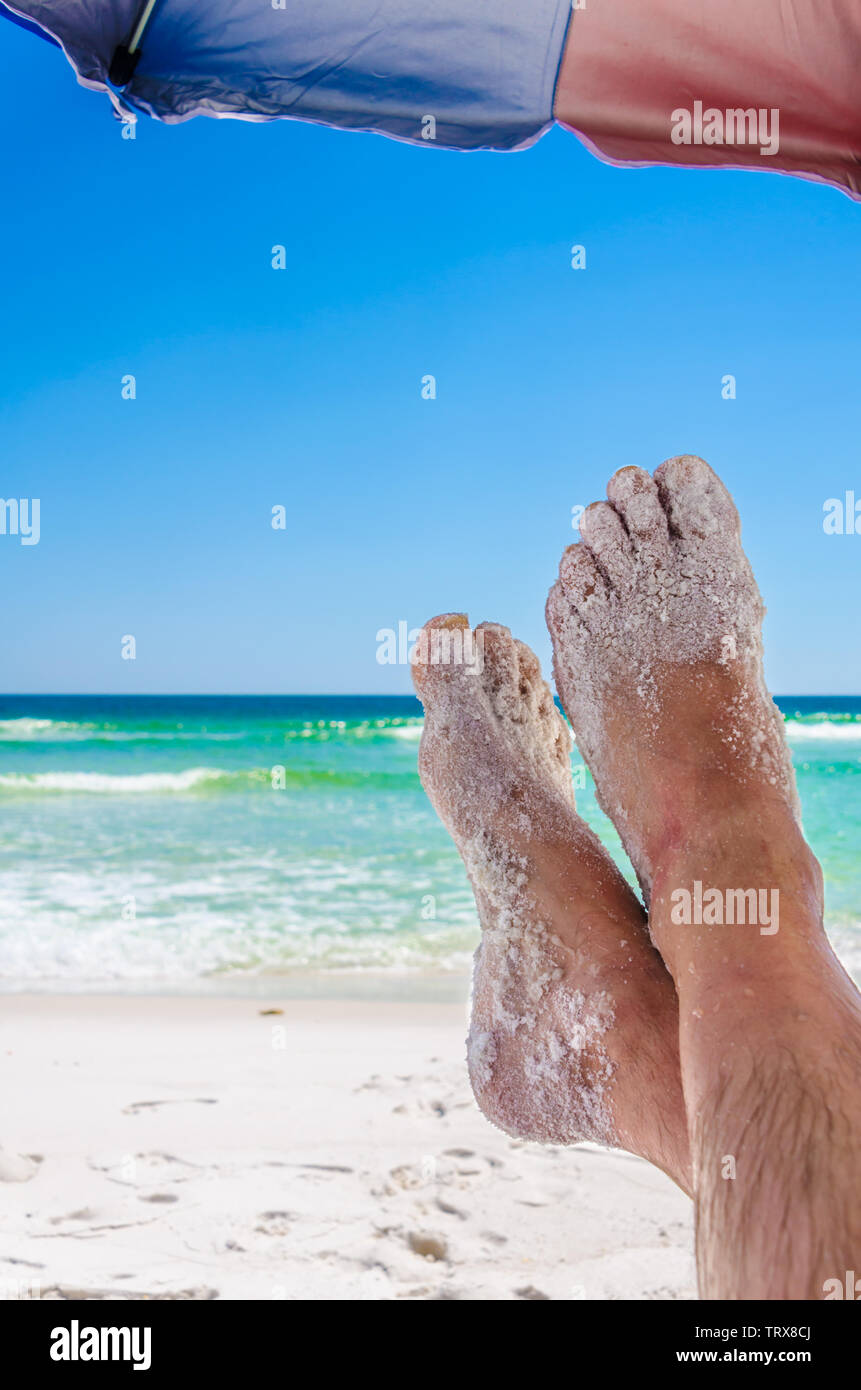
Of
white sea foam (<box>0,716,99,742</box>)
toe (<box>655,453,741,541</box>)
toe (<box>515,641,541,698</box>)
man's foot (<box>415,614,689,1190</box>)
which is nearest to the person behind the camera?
man's foot (<box>415,614,689,1190</box>)

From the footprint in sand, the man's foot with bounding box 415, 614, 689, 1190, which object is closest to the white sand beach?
the footprint in sand

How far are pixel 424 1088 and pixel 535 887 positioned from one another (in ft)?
2.90

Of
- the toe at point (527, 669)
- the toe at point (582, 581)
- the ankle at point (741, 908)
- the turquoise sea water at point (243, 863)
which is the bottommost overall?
the turquoise sea water at point (243, 863)

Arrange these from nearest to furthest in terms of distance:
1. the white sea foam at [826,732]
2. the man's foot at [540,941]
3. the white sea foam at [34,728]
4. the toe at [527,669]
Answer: the man's foot at [540,941]
the toe at [527,669]
the white sea foam at [826,732]
the white sea foam at [34,728]

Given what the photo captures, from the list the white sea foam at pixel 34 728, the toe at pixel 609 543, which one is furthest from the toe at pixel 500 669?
the white sea foam at pixel 34 728

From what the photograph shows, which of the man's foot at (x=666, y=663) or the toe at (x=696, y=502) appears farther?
the toe at (x=696, y=502)

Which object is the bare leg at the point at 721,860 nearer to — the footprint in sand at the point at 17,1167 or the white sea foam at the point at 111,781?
the footprint in sand at the point at 17,1167

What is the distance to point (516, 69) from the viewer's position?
1863mm

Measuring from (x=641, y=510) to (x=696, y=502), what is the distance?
106 millimetres

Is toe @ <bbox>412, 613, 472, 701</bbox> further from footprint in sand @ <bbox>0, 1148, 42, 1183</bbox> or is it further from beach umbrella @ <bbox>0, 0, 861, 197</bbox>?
footprint in sand @ <bbox>0, 1148, 42, 1183</bbox>

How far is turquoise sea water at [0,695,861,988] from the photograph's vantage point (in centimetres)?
343

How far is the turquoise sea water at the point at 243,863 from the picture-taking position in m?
3.43

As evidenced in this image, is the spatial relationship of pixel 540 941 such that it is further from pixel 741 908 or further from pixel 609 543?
pixel 609 543
